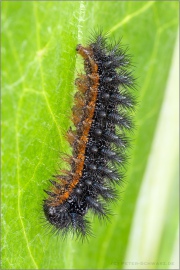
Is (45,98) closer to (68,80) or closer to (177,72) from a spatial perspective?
(68,80)

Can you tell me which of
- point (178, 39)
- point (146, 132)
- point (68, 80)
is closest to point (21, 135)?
point (68, 80)

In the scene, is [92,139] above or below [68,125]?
below

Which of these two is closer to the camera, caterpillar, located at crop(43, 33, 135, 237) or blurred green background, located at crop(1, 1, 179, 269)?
blurred green background, located at crop(1, 1, 179, 269)

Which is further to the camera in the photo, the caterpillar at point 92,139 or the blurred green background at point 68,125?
the caterpillar at point 92,139
